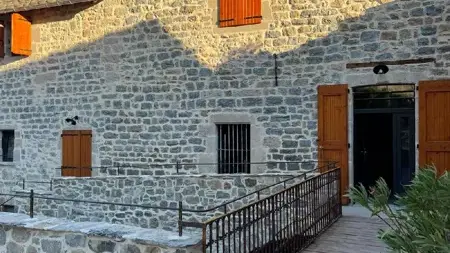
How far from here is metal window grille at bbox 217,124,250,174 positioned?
9.18 metres

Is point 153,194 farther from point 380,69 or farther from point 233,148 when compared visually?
point 380,69

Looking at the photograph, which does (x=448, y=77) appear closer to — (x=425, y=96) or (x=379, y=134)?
(x=425, y=96)

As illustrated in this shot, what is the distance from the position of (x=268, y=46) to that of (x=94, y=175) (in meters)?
4.91

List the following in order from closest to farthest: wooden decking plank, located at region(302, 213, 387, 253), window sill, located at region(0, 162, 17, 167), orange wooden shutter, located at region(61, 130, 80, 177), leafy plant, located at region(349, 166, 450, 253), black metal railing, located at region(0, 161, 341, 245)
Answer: leafy plant, located at region(349, 166, 450, 253) < black metal railing, located at region(0, 161, 341, 245) < wooden decking plank, located at region(302, 213, 387, 253) < orange wooden shutter, located at region(61, 130, 80, 177) < window sill, located at region(0, 162, 17, 167)

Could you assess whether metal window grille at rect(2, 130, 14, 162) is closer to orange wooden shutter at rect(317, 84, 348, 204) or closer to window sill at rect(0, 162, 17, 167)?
window sill at rect(0, 162, 17, 167)

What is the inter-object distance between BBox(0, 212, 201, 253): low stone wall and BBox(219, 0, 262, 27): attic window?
5457mm

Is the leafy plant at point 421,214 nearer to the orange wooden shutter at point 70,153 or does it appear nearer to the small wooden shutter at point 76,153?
the small wooden shutter at point 76,153

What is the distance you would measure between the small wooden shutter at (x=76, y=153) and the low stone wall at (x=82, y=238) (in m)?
5.29

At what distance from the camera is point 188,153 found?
31.4ft

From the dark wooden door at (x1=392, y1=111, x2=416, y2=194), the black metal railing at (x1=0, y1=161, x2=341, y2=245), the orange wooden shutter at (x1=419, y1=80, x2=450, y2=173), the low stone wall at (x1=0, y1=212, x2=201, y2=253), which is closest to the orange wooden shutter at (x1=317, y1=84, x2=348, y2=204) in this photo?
the dark wooden door at (x1=392, y1=111, x2=416, y2=194)

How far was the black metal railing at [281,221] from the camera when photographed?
415 centimetres

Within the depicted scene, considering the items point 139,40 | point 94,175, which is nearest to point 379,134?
point 139,40

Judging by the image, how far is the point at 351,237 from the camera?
18.5ft

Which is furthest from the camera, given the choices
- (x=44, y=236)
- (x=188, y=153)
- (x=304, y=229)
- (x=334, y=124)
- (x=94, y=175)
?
(x=94, y=175)
